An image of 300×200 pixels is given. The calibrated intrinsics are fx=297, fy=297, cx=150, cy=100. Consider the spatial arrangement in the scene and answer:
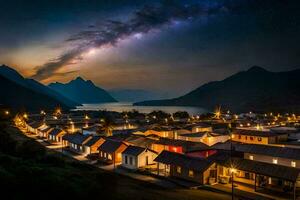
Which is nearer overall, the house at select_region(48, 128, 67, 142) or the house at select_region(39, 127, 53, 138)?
the house at select_region(48, 128, 67, 142)

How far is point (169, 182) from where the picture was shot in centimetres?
3234

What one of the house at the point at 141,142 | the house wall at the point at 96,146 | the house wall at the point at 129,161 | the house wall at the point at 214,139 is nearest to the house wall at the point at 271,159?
the house wall at the point at 129,161

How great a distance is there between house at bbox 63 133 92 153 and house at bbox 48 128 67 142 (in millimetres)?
7398

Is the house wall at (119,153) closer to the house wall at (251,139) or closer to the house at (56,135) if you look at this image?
the house wall at (251,139)

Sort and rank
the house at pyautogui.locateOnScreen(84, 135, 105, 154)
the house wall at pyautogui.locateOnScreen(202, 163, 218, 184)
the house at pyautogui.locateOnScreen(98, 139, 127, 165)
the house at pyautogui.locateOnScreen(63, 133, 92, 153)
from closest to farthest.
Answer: the house wall at pyautogui.locateOnScreen(202, 163, 218, 184), the house at pyautogui.locateOnScreen(98, 139, 127, 165), the house at pyautogui.locateOnScreen(84, 135, 105, 154), the house at pyautogui.locateOnScreen(63, 133, 92, 153)

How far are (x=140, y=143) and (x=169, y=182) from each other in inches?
678

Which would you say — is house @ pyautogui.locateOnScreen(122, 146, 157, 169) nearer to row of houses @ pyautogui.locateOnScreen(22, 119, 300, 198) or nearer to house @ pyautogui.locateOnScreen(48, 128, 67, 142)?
row of houses @ pyautogui.locateOnScreen(22, 119, 300, 198)

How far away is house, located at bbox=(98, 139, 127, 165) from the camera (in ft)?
141

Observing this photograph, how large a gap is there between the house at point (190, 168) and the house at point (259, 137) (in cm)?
2140

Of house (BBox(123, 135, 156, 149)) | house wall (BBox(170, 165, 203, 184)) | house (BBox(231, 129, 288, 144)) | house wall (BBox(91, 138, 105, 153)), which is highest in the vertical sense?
house (BBox(231, 129, 288, 144))

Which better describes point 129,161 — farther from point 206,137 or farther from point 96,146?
point 206,137

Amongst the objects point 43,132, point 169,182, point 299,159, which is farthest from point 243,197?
point 43,132

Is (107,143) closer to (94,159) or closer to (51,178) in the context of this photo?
(94,159)

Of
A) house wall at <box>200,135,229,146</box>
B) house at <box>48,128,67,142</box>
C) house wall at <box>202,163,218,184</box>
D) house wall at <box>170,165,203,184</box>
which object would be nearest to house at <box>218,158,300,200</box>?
house wall at <box>202,163,218,184</box>
